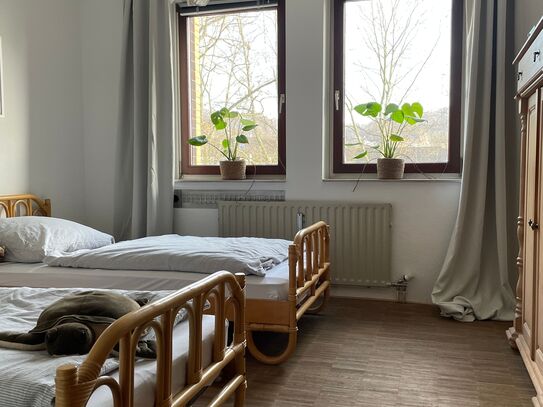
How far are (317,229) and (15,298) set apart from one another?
5.20 feet

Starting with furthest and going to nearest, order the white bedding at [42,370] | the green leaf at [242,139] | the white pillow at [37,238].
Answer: the green leaf at [242,139], the white pillow at [37,238], the white bedding at [42,370]

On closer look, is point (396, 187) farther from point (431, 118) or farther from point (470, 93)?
point (470, 93)

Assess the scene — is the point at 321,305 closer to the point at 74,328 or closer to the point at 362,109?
the point at 362,109

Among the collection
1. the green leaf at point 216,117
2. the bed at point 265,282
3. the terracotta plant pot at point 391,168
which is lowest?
the bed at point 265,282

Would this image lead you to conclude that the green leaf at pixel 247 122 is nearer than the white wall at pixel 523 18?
No

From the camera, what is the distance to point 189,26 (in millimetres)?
4039

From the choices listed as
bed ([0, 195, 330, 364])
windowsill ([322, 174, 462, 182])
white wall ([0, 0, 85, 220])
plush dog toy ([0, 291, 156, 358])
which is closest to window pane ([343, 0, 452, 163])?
windowsill ([322, 174, 462, 182])

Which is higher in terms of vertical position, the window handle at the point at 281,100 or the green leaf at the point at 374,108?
the window handle at the point at 281,100

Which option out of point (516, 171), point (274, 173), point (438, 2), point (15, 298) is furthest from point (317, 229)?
point (438, 2)

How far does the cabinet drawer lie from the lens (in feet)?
6.47

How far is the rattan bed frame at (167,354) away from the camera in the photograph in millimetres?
958

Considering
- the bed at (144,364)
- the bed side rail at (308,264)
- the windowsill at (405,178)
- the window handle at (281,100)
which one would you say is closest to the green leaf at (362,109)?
the windowsill at (405,178)

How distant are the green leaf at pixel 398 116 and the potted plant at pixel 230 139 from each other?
39.3 inches

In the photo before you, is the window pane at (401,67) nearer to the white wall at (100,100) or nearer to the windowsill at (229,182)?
the windowsill at (229,182)
